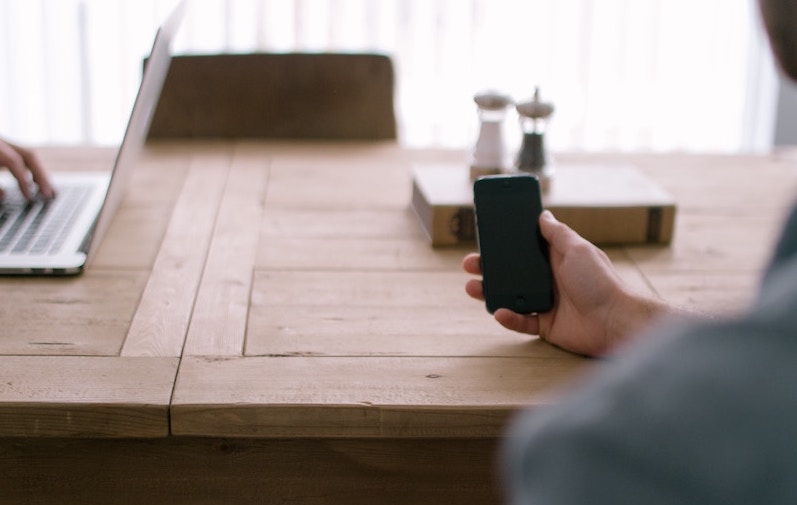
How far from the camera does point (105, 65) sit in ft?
10.1

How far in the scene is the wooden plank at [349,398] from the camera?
0.88m

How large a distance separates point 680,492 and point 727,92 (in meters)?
3.28

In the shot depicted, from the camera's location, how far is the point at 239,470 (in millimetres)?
954

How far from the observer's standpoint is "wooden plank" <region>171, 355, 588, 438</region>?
34.8 inches

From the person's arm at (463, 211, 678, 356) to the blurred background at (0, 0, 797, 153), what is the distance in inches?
81.5

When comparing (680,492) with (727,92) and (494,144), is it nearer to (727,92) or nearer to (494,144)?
(494,144)

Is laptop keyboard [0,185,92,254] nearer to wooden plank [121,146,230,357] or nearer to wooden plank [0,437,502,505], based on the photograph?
wooden plank [121,146,230,357]

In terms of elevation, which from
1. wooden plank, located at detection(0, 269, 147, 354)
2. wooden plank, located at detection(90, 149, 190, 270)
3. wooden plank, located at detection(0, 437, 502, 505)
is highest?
wooden plank, located at detection(90, 149, 190, 270)

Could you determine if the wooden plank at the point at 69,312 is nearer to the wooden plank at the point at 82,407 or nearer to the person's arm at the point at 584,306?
the wooden plank at the point at 82,407

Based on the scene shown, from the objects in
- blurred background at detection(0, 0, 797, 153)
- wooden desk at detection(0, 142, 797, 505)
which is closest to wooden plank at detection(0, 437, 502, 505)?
wooden desk at detection(0, 142, 797, 505)

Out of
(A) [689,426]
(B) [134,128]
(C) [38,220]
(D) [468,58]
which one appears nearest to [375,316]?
(B) [134,128]

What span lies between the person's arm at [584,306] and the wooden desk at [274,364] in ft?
0.07

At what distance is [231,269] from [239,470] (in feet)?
1.13

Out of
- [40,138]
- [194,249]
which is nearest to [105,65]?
[40,138]
